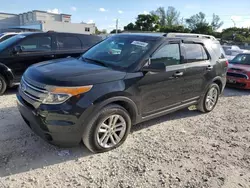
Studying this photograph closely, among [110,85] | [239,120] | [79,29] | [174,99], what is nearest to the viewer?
[110,85]

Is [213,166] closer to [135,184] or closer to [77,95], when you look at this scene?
[135,184]

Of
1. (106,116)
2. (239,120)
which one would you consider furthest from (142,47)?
(239,120)

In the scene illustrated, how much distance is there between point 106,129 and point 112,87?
630 mm

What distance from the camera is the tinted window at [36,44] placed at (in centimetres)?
594

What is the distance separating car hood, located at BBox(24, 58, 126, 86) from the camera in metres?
2.84

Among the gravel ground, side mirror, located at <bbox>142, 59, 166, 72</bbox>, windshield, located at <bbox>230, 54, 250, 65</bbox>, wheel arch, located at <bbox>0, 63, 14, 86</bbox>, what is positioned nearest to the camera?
the gravel ground

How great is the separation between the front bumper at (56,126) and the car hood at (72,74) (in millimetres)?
404

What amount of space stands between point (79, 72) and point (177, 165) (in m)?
1.90

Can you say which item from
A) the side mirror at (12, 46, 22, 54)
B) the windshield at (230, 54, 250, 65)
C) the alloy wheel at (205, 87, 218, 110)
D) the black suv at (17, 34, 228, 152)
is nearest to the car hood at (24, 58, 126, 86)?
the black suv at (17, 34, 228, 152)

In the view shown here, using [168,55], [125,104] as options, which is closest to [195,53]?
[168,55]

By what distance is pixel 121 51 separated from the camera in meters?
3.81

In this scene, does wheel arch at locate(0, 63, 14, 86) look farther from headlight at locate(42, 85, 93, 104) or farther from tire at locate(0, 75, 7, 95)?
headlight at locate(42, 85, 93, 104)

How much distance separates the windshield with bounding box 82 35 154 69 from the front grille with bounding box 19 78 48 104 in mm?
1142

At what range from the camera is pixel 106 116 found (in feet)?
10.1
